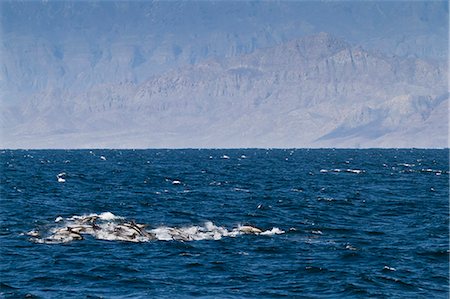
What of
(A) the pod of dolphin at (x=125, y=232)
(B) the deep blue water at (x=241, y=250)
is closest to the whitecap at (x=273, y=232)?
(A) the pod of dolphin at (x=125, y=232)

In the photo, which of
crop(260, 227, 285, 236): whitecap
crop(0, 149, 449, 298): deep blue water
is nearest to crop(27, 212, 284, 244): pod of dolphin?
crop(260, 227, 285, 236): whitecap

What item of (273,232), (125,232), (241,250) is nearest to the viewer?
(241,250)

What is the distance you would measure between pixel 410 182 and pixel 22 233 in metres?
68.3

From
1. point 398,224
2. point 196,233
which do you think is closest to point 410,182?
point 398,224

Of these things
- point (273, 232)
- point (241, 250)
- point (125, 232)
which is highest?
point (125, 232)

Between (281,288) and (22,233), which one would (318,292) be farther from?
(22,233)

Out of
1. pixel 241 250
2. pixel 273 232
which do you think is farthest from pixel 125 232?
pixel 273 232

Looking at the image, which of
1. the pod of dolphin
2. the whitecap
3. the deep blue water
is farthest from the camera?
the whitecap

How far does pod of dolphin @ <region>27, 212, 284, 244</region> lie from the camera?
5578 centimetres

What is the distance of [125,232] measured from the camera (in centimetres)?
5678

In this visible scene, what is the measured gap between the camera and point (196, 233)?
5894cm

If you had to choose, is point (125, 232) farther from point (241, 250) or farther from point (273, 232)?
point (273, 232)

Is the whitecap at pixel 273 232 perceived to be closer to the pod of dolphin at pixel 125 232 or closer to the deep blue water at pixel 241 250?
the pod of dolphin at pixel 125 232

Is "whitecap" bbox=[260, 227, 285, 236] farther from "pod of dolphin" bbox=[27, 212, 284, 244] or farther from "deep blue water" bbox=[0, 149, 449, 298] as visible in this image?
"deep blue water" bbox=[0, 149, 449, 298]
